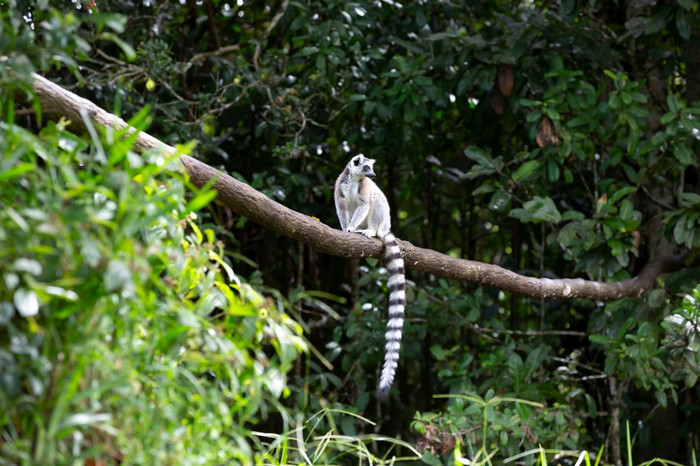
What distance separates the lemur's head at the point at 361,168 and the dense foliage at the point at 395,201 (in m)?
0.35

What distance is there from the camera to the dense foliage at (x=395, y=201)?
1928mm

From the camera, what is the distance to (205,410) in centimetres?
195

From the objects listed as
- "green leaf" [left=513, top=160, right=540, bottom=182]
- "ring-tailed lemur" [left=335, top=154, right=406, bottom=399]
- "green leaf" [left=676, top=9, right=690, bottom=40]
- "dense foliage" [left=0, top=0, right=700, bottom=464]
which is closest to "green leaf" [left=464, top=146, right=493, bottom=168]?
"dense foliage" [left=0, top=0, right=700, bottom=464]

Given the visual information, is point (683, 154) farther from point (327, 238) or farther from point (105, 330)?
point (105, 330)

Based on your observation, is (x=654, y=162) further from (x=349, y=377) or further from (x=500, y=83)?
(x=349, y=377)


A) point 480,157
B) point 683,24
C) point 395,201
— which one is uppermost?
point 683,24

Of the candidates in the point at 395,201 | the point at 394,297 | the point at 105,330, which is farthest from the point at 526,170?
the point at 105,330

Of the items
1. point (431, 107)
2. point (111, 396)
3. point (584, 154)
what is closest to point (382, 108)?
point (431, 107)

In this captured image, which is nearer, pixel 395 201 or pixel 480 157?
pixel 480 157

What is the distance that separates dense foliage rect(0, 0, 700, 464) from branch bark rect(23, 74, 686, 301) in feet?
0.67

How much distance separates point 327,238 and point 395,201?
3394 mm

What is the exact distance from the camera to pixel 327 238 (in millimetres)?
3492

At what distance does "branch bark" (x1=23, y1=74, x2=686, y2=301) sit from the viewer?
111 inches

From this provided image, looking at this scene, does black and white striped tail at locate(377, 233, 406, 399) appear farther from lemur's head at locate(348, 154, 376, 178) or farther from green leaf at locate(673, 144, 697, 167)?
green leaf at locate(673, 144, 697, 167)
